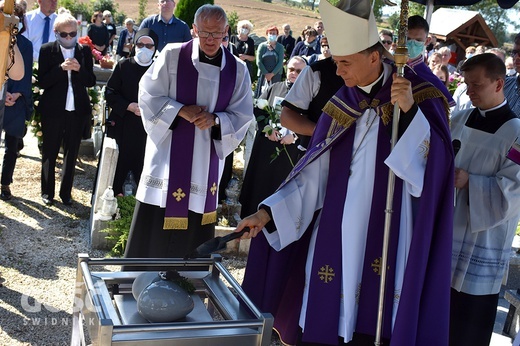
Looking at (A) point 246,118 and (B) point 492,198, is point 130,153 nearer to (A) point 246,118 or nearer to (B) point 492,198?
(A) point 246,118

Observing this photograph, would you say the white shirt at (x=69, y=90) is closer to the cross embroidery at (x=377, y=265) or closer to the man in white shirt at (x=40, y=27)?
the man in white shirt at (x=40, y=27)

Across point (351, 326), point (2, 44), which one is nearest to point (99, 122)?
point (2, 44)

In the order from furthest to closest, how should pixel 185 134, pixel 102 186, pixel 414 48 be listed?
1. pixel 102 186
2. pixel 185 134
3. pixel 414 48

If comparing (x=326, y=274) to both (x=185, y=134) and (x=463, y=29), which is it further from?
(x=463, y=29)

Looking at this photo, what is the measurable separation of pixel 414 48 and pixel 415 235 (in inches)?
61.1

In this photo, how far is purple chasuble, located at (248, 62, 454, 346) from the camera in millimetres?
2688

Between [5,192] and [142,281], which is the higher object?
[142,281]

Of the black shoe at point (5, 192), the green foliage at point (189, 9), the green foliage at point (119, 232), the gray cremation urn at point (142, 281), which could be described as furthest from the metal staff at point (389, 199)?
the green foliage at point (189, 9)

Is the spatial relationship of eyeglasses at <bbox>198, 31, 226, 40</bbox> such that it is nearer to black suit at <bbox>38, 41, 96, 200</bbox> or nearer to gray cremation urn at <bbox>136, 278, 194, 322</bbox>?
gray cremation urn at <bbox>136, 278, 194, 322</bbox>

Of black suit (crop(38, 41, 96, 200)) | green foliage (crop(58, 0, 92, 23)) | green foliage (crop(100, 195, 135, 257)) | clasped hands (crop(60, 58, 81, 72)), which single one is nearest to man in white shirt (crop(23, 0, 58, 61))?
black suit (crop(38, 41, 96, 200))

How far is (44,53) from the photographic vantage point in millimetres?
6785

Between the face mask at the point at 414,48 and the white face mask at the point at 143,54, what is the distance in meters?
3.57

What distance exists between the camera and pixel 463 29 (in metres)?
20.9

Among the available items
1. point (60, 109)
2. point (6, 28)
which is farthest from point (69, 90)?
point (6, 28)
